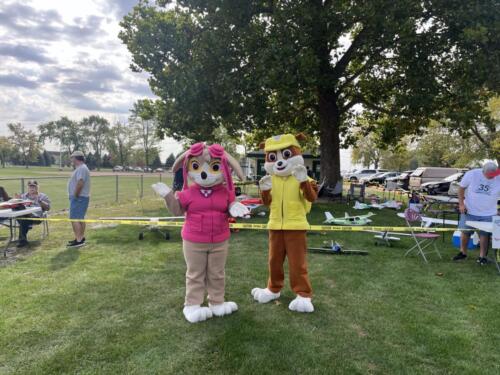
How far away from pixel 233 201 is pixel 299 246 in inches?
38.1

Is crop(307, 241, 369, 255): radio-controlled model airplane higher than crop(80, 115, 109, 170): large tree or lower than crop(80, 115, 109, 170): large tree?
lower

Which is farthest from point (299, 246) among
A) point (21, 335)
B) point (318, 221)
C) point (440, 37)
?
point (440, 37)

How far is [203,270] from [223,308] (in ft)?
1.71

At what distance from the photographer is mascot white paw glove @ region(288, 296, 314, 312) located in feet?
14.3

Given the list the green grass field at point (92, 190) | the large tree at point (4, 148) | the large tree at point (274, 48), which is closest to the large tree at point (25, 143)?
the large tree at point (4, 148)

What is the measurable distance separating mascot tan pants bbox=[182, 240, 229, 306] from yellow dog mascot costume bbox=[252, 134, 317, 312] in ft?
2.49

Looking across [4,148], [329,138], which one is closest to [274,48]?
[329,138]

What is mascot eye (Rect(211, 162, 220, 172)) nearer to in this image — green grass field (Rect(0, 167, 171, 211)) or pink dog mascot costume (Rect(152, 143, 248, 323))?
pink dog mascot costume (Rect(152, 143, 248, 323))

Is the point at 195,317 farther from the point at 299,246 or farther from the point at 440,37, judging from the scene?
the point at 440,37

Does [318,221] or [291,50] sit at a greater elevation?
[291,50]

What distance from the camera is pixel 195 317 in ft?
13.3

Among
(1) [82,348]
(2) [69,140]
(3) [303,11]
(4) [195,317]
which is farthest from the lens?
(2) [69,140]

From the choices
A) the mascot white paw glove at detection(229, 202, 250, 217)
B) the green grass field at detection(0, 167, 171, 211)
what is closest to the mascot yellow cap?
the mascot white paw glove at detection(229, 202, 250, 217)

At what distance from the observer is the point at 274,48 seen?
11672 millimetres
